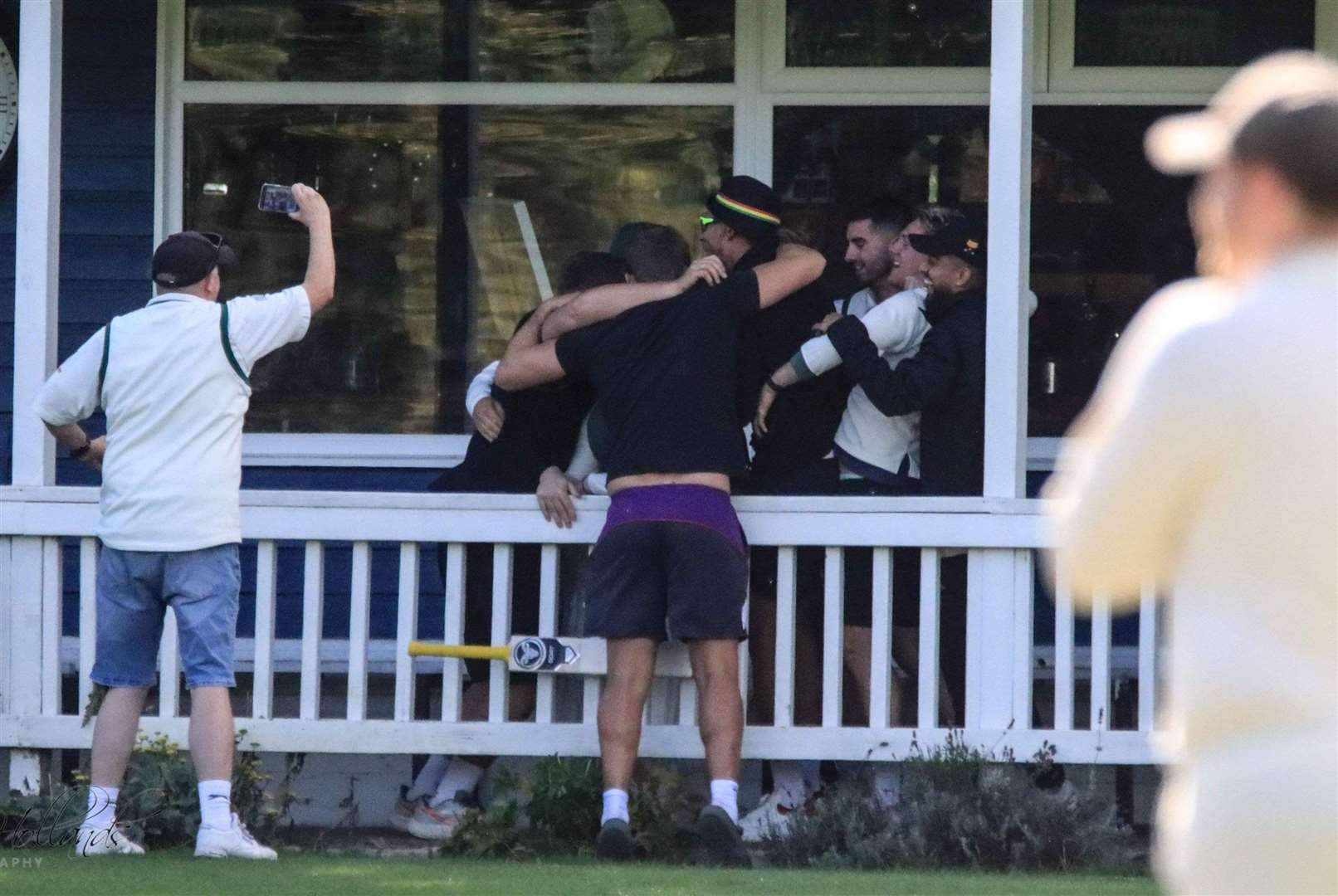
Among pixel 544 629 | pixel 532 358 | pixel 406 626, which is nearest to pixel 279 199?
pixel 532 358

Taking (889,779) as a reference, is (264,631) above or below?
above

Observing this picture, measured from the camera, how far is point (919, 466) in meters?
6.48

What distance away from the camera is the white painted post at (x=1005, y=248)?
612 centimetres

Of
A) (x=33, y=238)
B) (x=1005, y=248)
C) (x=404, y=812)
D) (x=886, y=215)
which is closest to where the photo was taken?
(x=1005, y=248)

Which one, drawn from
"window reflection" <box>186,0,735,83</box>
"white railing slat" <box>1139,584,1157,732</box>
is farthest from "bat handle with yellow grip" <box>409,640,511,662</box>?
"window reflection" <box>186,0,735,83</box>

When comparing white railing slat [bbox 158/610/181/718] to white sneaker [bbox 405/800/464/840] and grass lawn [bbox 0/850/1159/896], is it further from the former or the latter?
white sneaker [bbox 405/800/464/840]

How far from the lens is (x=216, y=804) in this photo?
5570mm

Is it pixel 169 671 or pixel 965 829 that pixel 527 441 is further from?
pixel 965 829

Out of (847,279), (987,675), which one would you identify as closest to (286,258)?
(847,279)

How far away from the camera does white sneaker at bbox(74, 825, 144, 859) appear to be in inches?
224

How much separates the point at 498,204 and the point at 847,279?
1.33 meters

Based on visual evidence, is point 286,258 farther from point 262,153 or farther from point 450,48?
point 450,48

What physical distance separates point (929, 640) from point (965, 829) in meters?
0.64

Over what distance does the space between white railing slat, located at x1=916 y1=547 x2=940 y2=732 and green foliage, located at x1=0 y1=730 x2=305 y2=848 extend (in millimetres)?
1962
